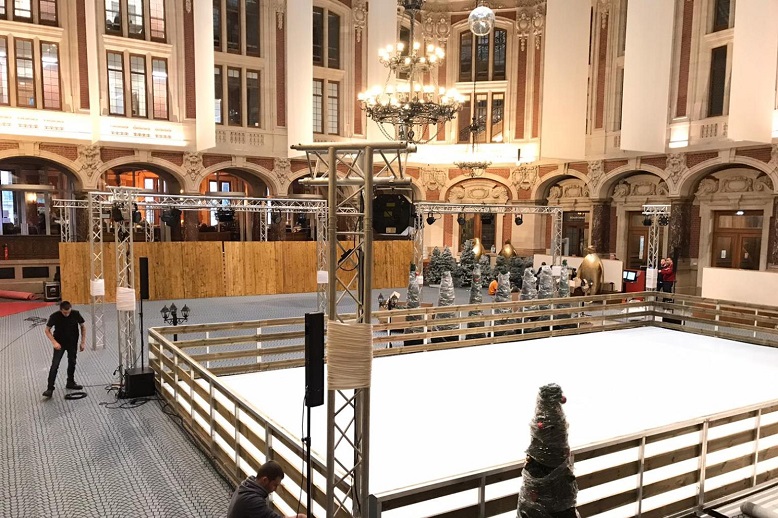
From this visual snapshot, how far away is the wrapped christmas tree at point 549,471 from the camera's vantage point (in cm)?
403

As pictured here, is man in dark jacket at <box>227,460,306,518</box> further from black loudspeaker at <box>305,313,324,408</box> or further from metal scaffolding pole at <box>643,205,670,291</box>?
metal scaffolding pole at <box>643,205,670,291</box>

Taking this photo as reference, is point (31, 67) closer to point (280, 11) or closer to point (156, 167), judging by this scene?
point (156, 167)

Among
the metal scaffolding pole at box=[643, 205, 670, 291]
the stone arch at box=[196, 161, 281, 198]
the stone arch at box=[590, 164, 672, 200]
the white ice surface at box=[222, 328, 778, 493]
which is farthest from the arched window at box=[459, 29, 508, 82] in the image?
the white ice surface at box=[222, 328, 778, 493]

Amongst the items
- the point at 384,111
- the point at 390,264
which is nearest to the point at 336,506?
the point at 384,111

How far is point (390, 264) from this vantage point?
77.4ft

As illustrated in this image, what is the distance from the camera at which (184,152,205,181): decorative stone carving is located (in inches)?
868

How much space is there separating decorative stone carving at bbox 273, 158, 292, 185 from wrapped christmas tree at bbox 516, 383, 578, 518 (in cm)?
2125

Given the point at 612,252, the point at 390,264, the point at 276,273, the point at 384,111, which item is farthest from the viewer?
the point at 612,252

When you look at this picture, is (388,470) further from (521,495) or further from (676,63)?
(676,63)

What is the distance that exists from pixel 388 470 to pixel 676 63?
69.4ft

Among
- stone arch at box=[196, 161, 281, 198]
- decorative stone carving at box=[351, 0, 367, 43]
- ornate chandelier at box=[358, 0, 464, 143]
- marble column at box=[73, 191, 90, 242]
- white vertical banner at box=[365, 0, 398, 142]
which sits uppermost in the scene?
decorative stone carving at box=[351, 0, 367, 43]

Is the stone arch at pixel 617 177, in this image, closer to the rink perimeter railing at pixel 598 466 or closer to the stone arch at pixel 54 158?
the rink perimeter railing at pixel 598 466

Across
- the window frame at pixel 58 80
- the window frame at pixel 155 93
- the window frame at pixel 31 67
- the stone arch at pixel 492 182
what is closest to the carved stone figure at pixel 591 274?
the stone arch at pixel 492 182

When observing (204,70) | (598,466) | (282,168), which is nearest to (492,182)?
(282,168)
